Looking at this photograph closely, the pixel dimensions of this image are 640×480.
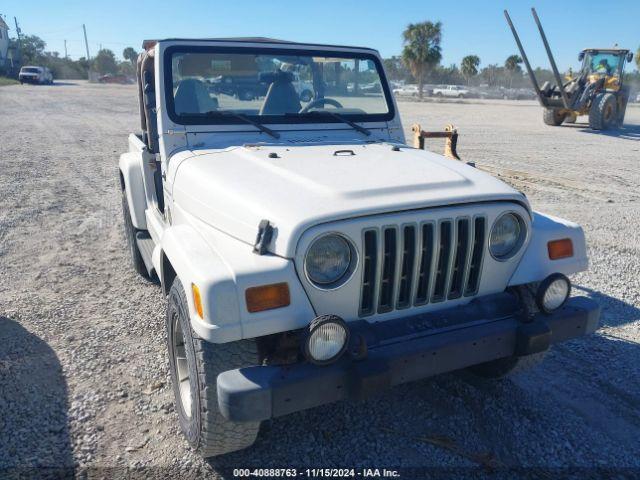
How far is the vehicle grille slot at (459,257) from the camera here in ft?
8.64

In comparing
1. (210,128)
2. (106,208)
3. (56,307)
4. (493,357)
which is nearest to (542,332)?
(493,357)

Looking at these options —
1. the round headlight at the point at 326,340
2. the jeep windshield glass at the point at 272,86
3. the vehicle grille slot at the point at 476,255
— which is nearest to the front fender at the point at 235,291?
the round headlight at the point at 326,340

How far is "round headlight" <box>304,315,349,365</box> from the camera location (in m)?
2.24

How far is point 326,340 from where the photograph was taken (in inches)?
89.7

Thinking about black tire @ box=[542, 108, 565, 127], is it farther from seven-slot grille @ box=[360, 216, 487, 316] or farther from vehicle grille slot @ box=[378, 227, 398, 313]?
vehicle grille slot @ box=[378, 227, 398, 313]

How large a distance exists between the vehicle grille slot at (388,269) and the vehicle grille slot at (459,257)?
35 cm

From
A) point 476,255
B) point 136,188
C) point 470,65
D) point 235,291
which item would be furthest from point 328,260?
point 470,65

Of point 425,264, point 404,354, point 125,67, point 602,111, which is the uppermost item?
point 125,67

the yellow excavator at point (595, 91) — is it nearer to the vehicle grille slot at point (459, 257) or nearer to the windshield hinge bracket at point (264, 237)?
the vehicle grille slot at point (459, 257)

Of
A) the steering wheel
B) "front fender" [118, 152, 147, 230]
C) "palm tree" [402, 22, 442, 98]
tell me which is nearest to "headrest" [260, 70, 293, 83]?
the steering wheel

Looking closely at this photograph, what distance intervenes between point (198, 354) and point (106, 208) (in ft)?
19.1

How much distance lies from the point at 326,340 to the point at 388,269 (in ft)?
1.55

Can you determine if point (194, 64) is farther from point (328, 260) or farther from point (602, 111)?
point (602, 111)

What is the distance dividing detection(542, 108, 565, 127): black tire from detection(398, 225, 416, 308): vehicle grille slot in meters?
18.5
